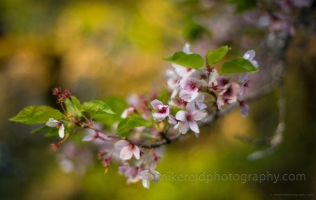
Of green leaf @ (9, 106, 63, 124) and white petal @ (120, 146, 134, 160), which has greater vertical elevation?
green leaf @ (9, 106, 63, 124)

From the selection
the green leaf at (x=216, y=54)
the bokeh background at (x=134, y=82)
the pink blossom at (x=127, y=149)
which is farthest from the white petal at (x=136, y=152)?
the bokeh background at (x=134, y=82)

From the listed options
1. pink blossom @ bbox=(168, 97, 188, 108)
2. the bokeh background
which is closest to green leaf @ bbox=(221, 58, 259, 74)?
pink blossom @ bbox=(168, 97, 188, 108)

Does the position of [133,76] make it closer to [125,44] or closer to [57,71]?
[125,44]

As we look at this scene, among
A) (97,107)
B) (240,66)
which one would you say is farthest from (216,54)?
(97,107)

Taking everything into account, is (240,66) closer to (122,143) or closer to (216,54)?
(216,54)

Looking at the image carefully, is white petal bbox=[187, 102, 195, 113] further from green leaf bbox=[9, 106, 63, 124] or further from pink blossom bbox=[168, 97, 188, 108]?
green leaf bbox=[9, 106, 63, 124]

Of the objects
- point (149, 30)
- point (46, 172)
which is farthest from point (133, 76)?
point (46, 172)
